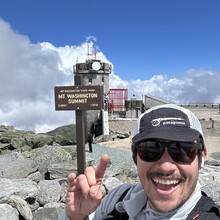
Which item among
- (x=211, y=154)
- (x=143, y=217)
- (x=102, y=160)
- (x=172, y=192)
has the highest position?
(x=102, y=160)

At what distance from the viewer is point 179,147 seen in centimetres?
199

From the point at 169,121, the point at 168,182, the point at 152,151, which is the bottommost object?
the point at 168,182

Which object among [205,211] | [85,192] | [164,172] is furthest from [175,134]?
[85,192]

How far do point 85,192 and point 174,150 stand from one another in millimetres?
534

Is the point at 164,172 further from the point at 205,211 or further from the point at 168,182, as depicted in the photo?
the point at 205,211

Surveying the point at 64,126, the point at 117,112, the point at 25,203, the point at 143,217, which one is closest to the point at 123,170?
the point at 25,203

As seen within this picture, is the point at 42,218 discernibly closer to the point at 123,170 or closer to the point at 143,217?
the point at 123,170

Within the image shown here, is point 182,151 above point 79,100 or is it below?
below

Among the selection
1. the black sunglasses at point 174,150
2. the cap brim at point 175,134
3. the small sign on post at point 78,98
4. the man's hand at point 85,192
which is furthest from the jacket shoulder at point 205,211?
the small sign on post at point 78,98

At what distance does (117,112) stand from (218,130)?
375 inches

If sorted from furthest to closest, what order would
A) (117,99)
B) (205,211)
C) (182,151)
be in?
(117,99) < (182,151) < (205,211)

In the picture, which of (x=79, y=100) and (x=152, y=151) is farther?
(x=79, y=100)

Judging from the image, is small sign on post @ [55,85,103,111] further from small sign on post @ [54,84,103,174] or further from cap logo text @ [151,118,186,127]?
cap logo text @ [151,118,186,127]

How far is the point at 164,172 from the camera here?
1.99 m
